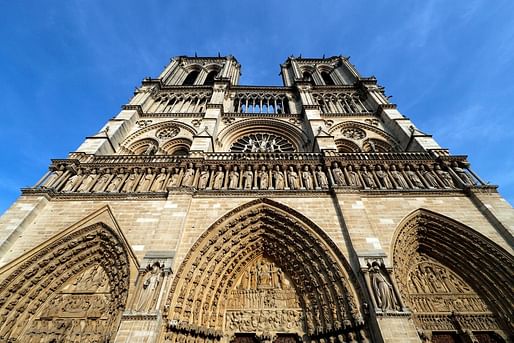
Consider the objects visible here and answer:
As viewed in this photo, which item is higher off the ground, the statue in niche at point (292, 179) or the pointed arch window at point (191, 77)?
the pointed arch window at point (191, 77)

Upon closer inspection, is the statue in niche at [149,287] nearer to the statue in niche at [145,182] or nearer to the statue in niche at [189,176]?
the statue in niche at [189,176]

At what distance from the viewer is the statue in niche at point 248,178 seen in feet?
25.3

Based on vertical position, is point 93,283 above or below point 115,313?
above

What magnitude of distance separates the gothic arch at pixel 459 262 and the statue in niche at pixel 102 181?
8587 mm

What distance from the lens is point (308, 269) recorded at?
615cm

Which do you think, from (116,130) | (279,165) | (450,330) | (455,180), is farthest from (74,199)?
(455,180)

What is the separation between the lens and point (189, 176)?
25.7ft

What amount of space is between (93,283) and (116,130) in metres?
6.96

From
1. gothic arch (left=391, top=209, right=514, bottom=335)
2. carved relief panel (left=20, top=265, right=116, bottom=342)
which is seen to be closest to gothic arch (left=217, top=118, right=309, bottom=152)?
gothic arch (left=391, top=209, right=514, bottom=335)

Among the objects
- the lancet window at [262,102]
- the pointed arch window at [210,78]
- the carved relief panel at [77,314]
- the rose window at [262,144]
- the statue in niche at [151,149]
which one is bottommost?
the carved relief panel at [77,314]

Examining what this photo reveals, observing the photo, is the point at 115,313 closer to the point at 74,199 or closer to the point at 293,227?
the point at 74,199

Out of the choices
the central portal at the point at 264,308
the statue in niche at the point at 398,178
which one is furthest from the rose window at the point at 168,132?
the statue in niche at the point at 398,178

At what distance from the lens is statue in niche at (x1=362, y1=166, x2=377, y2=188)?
7.72 meters

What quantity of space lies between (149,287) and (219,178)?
3.79 metres
